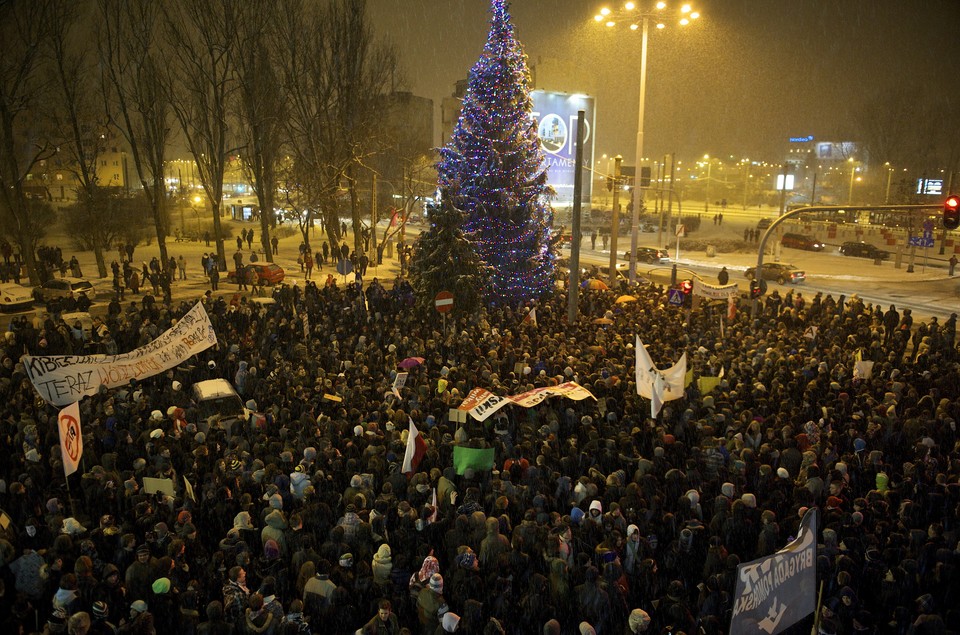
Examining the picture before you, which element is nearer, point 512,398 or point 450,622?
point 450,622

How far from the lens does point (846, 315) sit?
61.9ft

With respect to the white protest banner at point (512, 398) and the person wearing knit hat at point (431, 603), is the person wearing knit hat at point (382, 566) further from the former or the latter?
the white protest banner at point (512, 398)

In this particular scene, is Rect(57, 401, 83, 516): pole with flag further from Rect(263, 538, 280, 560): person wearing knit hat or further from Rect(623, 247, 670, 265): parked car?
Rect(623, 247, 670, 265): parked car

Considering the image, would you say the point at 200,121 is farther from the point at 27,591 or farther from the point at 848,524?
the point at 848,524

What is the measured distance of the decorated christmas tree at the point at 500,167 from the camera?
76.9 feet

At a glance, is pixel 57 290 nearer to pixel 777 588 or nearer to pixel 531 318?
pixel 531 318

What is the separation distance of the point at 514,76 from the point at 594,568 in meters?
19.6

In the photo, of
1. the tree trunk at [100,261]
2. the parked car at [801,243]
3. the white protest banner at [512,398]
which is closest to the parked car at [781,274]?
the parked car at [801,243]

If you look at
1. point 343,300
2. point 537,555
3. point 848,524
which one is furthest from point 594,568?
point 343,300

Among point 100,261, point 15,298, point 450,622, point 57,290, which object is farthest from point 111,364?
point 100,261

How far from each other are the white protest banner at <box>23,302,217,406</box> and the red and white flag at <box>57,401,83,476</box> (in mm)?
2049

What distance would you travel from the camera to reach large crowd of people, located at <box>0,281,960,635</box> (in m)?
6.68

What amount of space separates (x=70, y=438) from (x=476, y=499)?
198 inches

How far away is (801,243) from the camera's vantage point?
165 ft
